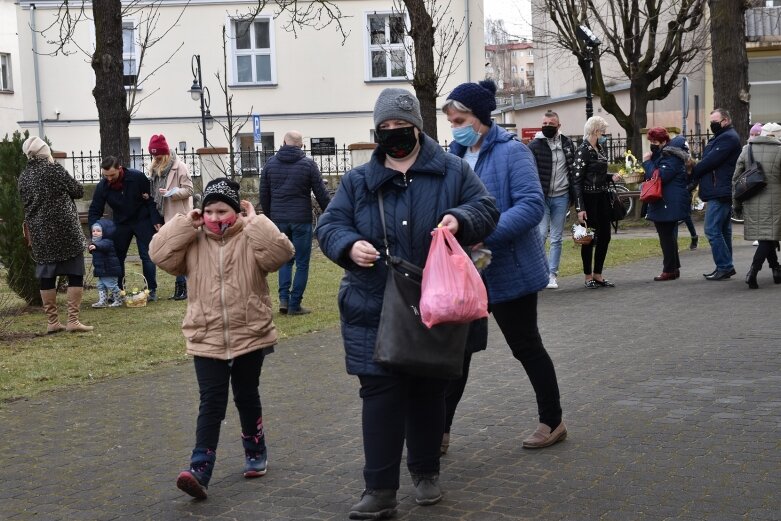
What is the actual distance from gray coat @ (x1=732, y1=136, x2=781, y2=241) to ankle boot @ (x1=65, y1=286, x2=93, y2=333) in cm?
723

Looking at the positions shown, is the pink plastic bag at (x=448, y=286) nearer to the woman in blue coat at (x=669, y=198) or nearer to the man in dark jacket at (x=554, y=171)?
the man in dark jacket at (x=554, y=171)

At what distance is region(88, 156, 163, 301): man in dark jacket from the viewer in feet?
44.0

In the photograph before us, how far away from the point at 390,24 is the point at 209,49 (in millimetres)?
5602

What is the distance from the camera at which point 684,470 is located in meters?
5.74

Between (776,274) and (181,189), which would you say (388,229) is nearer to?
(181,189)

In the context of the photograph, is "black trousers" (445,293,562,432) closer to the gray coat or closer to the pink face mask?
the pink face mask

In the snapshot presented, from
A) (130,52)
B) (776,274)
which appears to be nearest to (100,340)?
(776,274)

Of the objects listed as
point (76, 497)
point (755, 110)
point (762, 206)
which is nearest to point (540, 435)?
point (76, 497)

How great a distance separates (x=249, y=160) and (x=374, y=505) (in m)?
21.7

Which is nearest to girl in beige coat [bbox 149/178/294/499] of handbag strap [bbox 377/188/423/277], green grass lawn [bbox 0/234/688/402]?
handbag strap [bbox 377/188/423/277]

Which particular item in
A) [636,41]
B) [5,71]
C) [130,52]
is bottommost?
[636,41]

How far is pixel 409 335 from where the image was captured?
4984 mm

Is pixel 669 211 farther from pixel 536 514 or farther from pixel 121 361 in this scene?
pixel 536 514

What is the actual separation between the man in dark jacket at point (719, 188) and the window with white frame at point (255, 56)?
22792mm
